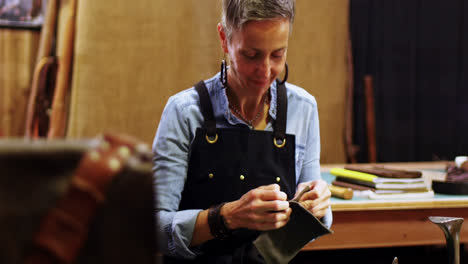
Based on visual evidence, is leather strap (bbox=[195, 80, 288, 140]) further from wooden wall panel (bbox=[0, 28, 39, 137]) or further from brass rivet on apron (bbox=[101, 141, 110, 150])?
wooden wall panel (bbox=[0, 28, 39, 137])

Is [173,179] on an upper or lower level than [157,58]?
lower

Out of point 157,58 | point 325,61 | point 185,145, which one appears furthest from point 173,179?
point 325,61

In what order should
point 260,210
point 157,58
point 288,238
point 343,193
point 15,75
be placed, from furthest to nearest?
point 157,58 < point 15,75 < point 343,193 < point 288,238 < point 260,210

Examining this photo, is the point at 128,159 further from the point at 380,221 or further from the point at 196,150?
the point at 380,221

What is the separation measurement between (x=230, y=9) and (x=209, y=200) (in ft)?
1.99

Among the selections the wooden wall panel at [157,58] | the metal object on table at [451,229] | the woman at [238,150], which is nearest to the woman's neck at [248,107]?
the woman at [238,150]

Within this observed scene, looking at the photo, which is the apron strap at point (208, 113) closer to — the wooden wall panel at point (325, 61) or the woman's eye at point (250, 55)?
the woman's eye at point (250, 55)

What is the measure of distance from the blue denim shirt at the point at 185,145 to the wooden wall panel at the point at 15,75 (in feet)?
5.57

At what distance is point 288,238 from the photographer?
57.1 inches

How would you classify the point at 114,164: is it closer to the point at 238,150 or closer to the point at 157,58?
the point at 238,150

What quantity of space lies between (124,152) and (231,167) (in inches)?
41.8

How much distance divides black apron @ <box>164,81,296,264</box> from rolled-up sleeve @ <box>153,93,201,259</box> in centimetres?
5

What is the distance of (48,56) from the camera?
2.87 m

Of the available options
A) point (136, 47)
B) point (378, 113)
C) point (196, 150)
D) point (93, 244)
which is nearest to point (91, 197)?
point (93, 244)
